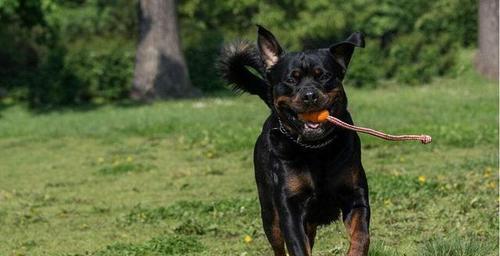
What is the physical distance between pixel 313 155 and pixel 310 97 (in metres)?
0.48

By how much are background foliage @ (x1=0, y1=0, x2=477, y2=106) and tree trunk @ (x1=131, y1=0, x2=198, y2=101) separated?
1290 millimetres

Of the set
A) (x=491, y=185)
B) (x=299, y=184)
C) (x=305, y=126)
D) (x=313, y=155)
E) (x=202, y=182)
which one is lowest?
(x=202, y=182)

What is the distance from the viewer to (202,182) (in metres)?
13.6

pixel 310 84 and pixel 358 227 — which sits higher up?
pixel 310 84

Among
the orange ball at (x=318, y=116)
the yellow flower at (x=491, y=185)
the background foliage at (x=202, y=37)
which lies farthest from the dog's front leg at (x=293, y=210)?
the background foliage at (x=202, y=37)

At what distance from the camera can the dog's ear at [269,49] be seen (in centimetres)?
699

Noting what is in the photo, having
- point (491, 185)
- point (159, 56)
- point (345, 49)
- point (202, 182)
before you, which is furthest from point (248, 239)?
point (159, 56)

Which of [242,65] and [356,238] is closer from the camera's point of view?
[356,238]

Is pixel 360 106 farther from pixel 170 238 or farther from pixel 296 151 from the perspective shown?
pixel 296 151

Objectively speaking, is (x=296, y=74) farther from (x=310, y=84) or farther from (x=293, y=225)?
(x=293, y=225)

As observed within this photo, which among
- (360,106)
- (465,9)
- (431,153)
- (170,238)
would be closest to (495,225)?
(170,238)

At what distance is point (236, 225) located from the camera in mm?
10039

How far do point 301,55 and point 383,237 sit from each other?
3035 mm

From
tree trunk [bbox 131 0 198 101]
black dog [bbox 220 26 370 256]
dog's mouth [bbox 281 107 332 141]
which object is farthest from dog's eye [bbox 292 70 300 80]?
tree trunk [bbox 131 0 198 101]
